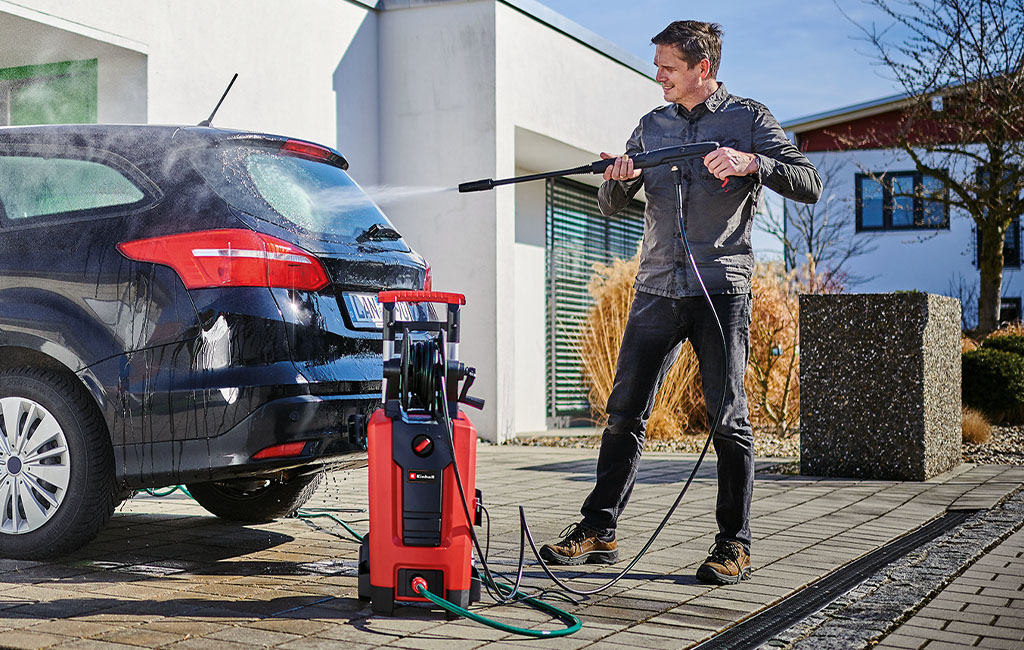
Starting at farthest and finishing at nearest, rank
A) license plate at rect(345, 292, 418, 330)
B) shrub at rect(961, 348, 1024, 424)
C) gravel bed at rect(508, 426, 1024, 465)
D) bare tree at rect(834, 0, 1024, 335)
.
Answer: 1. bare tree at rect(834, 0, 1024, 335)
2. shrub at rect(961, 348, 1024, 424)
3. gravel bed at rect(508, 426, 1024, 465)
4. license plate at rect(345, 292, 418, 330)

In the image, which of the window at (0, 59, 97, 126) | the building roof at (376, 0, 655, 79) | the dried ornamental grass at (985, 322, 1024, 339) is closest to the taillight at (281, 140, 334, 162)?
the window at (0, 59, 97, 126)

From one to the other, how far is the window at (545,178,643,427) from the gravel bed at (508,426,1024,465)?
6.79ft

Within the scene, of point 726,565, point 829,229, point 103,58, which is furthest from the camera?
point 829,229

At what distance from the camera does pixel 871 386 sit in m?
7.70

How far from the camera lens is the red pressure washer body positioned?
137 inches

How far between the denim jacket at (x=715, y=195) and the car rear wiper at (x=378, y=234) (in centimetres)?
104

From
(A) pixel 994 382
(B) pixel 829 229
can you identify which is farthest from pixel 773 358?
(B) pixel 829 229

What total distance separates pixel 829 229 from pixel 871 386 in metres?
22.9

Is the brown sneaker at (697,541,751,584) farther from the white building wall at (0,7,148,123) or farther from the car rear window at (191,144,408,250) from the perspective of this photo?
the white building wall at (0,7,148,123)

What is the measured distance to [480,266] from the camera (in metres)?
10.9

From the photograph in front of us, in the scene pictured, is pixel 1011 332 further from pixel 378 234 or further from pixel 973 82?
pixel 378 234

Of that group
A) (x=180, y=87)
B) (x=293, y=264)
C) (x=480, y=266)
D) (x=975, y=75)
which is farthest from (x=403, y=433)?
(x=975, y=75)

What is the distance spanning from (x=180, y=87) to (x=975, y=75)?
13.2 meters

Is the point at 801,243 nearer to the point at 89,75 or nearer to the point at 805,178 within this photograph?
the point at 89,75
